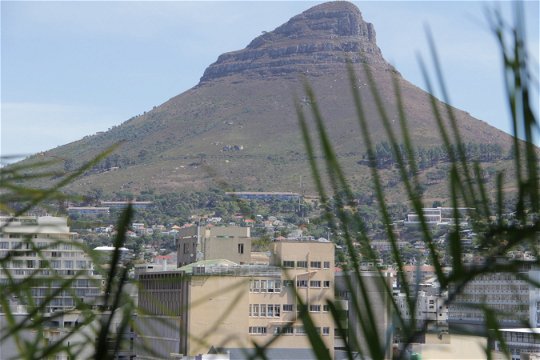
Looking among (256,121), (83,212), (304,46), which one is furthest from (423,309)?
(304,46)

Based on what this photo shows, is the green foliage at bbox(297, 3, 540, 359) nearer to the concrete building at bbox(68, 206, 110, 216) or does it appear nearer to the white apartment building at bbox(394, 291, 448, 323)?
the white apartment building at bbox(394, 291, 448, 323)

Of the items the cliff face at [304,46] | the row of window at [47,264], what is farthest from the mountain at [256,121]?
the row of window at [47,264]

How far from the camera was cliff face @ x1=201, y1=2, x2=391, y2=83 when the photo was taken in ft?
223

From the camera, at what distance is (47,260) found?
39 centimetres

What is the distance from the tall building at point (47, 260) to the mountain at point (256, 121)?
45162 mm

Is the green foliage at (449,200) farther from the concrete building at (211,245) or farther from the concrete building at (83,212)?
the concrete building at (211,245)

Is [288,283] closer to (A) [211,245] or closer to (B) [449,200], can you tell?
(B) [449,200]

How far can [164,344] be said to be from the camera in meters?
0.36

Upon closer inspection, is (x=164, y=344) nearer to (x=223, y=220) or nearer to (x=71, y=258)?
(x=71, y=258)

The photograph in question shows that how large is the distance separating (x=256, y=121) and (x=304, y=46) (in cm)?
1000

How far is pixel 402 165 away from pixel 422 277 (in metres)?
0.04

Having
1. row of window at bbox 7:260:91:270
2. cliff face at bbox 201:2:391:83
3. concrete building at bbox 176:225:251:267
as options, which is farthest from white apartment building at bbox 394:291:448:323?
cliff face at bbox 201:2:391:83

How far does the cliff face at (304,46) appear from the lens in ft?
223

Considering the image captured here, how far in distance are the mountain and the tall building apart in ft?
148
